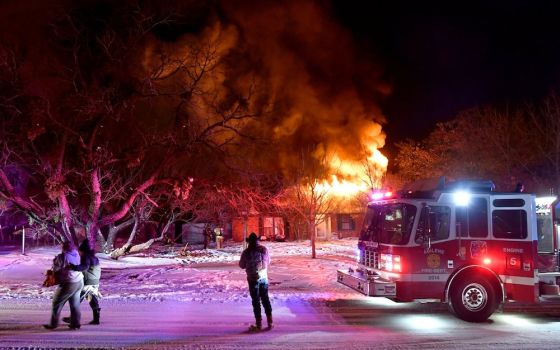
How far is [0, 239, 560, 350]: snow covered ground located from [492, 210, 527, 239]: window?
1.54m

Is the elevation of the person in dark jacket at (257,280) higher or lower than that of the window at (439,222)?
lower

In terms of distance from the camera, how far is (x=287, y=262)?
19.3 meters

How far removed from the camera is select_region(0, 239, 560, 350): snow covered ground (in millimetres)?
7664

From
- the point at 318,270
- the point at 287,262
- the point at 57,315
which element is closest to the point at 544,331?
the point at 57,315

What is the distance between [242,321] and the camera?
30.2 ft

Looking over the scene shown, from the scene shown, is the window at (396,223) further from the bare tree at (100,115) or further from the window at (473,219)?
the bare tree at (100,115)

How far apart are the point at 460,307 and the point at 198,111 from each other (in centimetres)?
1441

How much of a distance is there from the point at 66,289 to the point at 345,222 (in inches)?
1350

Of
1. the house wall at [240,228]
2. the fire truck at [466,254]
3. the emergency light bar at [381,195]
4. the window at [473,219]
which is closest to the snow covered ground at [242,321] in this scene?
the fire truck at [466,254]

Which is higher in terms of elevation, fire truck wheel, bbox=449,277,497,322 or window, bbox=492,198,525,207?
window, bbox=492,198,525,207

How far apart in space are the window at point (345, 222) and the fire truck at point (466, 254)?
3138 cm

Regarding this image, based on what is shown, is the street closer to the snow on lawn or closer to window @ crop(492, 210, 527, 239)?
the snow on lawn

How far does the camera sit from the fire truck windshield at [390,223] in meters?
9.65

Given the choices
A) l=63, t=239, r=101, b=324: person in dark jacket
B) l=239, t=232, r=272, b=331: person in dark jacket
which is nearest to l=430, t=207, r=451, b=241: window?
l=239, t=232, r=272, b=331: person in dark jacket
